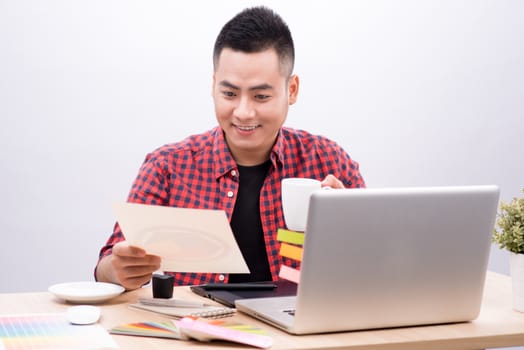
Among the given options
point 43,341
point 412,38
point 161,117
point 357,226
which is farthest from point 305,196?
point 412,38

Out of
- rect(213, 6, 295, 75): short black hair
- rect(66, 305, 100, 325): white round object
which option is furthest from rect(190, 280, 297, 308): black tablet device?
rect(213, 6, 295, 75): short black hair

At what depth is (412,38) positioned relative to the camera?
3.39m

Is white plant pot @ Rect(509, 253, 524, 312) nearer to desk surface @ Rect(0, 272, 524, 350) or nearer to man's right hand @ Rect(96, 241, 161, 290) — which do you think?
desk surface @ Rect(0, 272, 524, 350)

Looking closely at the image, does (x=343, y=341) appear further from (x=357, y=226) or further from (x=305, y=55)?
(x=305, y=55)

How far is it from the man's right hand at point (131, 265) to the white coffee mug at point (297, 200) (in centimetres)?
29

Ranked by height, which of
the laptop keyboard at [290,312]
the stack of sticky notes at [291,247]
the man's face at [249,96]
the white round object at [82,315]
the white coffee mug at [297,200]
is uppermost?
the man's face at [249,96]

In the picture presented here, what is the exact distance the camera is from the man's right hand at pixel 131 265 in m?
1.55

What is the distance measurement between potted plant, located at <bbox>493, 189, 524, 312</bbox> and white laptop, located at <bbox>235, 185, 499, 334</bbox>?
144mm

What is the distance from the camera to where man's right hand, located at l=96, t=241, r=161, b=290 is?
1554 mm

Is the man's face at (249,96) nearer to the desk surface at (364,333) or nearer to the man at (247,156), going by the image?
the man at (247,156)

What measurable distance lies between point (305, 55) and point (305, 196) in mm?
1774

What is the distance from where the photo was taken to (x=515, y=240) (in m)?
1.50

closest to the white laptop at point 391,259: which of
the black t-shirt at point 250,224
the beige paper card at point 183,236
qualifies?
the beige paper card at point 183,236

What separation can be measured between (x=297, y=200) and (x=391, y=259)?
298 mm
